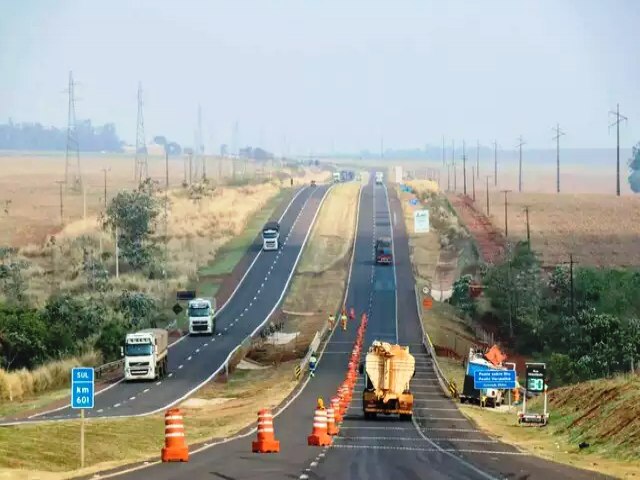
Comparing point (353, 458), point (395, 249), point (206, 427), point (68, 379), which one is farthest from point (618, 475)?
point (395, 249)

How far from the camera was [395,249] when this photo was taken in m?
165

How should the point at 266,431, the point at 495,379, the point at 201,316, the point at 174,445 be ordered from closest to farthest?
the point at 174,445, the point at 266,431, the point at 495,379, the point at 201,316

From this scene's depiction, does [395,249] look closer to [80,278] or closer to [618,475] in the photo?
[80,278]

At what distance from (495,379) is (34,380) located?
28781 mm

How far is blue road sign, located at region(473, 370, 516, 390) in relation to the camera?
208 feet

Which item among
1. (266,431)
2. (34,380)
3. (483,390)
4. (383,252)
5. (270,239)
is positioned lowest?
(34,380)

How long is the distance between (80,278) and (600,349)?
6076 cm

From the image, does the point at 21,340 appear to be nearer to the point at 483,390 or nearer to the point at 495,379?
the point at 483,390

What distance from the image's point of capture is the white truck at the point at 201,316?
109 m

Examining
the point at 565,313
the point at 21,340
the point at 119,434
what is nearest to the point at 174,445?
the point at 119,434

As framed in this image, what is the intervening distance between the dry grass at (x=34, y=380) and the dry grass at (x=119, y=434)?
8.69 meters

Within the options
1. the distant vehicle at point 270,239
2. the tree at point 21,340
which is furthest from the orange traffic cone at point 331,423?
the distant vehicle at point 270,239

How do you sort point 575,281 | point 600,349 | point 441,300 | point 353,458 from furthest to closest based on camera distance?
point 441,300 → point 575,281 → point 600,349 → point 353,458

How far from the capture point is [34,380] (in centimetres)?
8000
